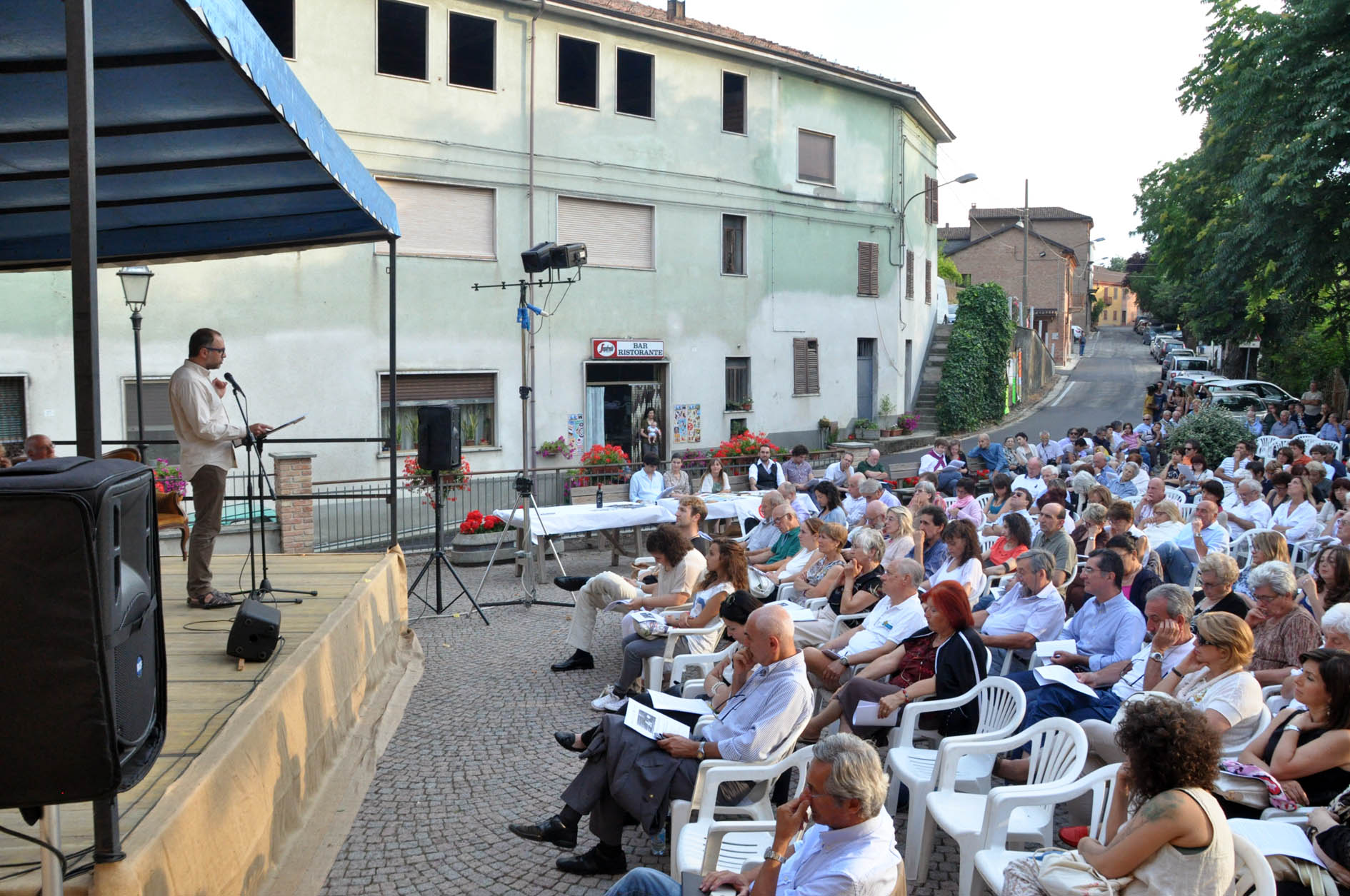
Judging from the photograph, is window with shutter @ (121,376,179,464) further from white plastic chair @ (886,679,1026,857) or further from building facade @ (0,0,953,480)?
white plastic chair @ (886,679,1026,857)

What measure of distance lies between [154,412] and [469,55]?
26.4 ft

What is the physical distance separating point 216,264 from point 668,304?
28.6ft

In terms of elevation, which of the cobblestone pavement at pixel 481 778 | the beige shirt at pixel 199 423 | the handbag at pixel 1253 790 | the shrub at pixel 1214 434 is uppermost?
the beige shirt at pixel 199 423

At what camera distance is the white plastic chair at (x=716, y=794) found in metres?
4.12

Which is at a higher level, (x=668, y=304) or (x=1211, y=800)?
(x=668, y=304)

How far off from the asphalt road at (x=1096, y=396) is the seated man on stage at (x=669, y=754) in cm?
1836

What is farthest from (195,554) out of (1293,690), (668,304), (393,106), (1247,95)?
(1247,95)

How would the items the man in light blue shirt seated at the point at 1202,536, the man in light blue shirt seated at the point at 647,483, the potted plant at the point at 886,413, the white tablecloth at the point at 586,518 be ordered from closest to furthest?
the man in light blue shirt seated at the point at 1202,536, the white tablecloth at the point at 586,518, the man in light blue shirt seated at the point at 647,483, the potted plant at the point at 886,413

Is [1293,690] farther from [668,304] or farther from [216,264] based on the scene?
[668,304]

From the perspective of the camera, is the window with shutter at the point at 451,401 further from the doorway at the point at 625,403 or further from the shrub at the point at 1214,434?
the shrub at the point at 1214,434

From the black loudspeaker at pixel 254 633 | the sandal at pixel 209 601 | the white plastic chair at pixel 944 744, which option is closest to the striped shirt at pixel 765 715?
the white plastic chair at pixel 944 744

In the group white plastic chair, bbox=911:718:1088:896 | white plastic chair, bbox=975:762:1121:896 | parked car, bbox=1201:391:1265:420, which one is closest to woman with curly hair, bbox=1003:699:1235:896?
white plastic chair, bbox=975:762:1121:896

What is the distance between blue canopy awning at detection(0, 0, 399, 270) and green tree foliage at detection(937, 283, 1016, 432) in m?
22.6

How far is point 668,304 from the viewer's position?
66.0 feet
